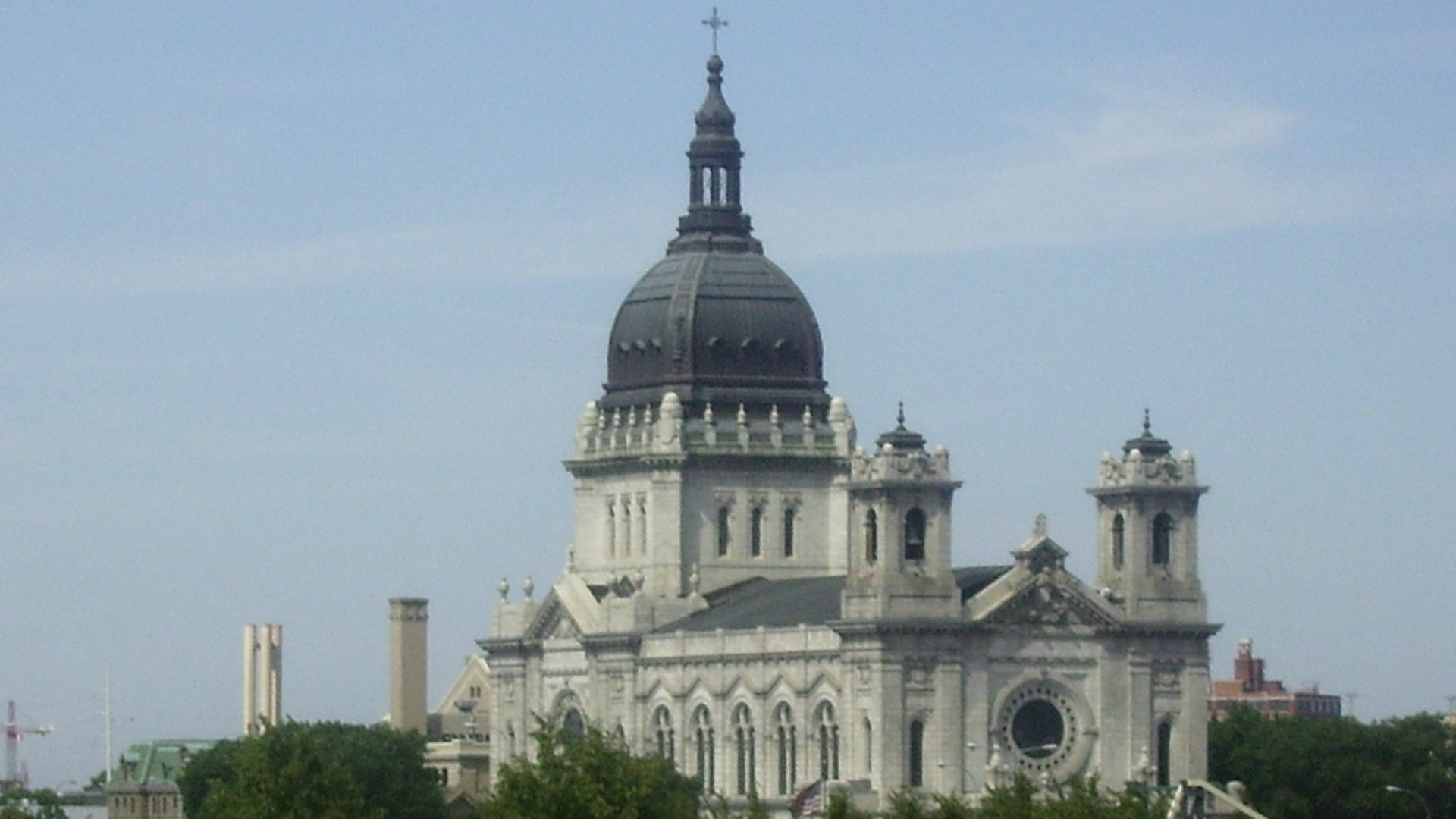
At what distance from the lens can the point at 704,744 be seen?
180m

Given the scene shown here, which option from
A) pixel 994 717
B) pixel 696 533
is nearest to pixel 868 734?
pixel 994 717

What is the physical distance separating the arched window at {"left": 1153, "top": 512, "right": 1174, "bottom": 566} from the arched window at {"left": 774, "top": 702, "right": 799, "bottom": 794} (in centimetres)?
1306

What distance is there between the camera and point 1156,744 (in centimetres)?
17350

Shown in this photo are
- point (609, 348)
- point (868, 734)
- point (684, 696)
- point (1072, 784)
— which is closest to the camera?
point (1072, 784)

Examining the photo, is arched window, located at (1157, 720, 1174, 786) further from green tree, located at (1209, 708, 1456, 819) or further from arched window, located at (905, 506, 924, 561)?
arched window, located at (905, 506, 924, 561)

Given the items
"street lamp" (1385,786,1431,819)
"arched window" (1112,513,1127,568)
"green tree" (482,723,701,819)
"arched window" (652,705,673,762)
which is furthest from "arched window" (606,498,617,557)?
"green tree" (482,723,701,819)

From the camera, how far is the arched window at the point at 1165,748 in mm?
173375

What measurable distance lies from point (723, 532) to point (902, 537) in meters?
19.7

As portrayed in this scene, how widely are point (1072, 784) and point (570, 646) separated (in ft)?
168

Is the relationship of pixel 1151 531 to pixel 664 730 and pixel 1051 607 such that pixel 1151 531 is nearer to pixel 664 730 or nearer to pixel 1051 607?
pixel 1051 607

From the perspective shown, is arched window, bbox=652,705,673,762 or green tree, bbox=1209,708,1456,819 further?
arched window, bbox=652,705,673,762

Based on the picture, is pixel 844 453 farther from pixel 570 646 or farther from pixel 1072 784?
pixel 1072 784

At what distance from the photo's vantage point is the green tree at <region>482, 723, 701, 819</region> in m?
141

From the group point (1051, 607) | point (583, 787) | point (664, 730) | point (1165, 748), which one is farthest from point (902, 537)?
point (583, 787)
